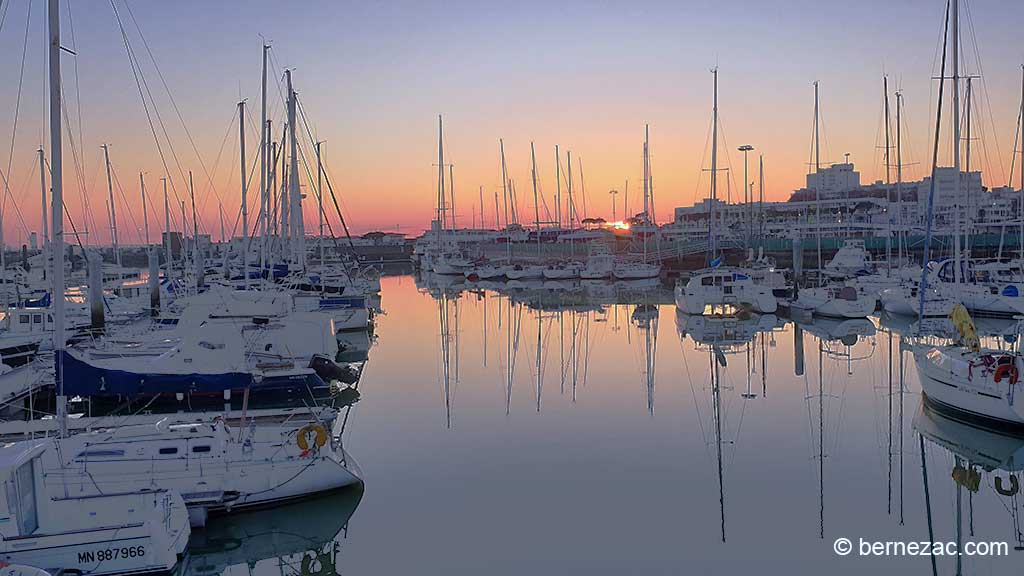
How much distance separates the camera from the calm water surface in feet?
35.2

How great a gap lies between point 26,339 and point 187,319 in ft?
15.2

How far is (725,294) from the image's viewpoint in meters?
37.5

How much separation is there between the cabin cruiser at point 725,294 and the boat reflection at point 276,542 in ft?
90.0

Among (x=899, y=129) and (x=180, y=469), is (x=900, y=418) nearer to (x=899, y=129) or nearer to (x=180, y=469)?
(x=180, y=469)

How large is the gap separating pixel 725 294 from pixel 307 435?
28.4 meters

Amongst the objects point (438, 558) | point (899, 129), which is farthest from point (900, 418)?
point (899, 129)

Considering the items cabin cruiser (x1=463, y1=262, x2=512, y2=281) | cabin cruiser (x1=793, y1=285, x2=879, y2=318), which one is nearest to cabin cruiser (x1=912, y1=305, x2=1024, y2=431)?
cabin cruiser (x1=793, y1=285, x2=879, y2=318)

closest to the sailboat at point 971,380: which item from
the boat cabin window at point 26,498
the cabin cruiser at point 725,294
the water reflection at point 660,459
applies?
the water reflection at point 660,459

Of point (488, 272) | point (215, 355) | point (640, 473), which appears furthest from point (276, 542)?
point (488, 272)

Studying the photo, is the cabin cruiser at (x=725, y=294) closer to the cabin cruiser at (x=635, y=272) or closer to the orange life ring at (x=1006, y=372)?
the orange life ring at (x=1006, y=372)

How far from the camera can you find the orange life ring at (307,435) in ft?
39.7

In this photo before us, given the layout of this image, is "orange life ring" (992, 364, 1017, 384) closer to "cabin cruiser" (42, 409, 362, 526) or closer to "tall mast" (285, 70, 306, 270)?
"cabin cruiser" (42, 409, 362, 526)

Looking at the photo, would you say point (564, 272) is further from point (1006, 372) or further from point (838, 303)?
point (1006, 372)

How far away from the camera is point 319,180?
36156 millimetres
